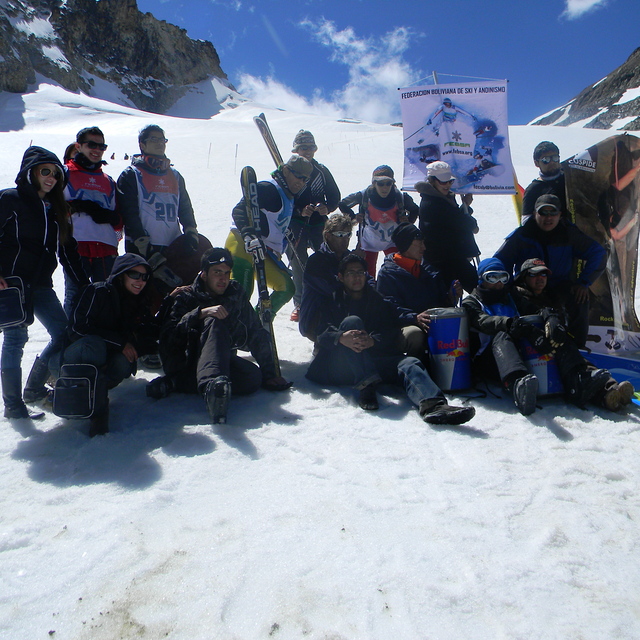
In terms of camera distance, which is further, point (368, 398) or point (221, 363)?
point (368, 398)

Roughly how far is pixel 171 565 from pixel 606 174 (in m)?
4.89

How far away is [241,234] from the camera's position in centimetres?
468

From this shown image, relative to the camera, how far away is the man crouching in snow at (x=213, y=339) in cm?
355

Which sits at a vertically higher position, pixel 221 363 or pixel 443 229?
pixel 443 229

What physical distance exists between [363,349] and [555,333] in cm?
140

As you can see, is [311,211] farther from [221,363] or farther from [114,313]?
[114,313]

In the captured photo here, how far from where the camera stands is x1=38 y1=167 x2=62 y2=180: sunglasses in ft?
10.9

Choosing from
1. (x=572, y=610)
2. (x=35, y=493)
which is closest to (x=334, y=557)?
(x=572, y=610)

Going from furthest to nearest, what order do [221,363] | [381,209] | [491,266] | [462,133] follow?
1. [462,133]
2. [381,209]
3. [491,266]
4. [221,363]

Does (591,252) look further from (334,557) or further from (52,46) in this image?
(52,46)

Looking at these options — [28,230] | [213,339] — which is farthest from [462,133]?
[28,230]

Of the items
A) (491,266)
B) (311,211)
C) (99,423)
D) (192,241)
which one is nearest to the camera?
(99,423)

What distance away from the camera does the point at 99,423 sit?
316cm

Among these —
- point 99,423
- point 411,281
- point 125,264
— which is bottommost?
point 99,423
